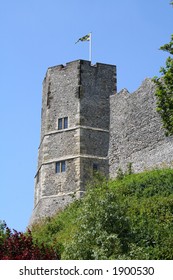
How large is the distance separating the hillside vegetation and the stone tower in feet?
25.3

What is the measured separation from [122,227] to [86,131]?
15816mm

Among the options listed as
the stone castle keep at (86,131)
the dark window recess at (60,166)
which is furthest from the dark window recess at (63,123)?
the dark window recess at (60,166)

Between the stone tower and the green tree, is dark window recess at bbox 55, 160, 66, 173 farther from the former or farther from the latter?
the green tree

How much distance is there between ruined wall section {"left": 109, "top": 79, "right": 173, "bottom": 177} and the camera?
Result: 2600 centimetres

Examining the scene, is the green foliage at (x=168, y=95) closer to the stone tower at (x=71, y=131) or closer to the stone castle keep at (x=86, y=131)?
the stone castle keep at (x=86, y=131)

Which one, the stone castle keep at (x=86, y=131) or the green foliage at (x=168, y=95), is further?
the stone castle keep at (x=86, y=131)

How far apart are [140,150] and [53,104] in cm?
638

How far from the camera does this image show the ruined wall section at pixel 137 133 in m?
26.0

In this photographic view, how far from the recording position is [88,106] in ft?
99.6

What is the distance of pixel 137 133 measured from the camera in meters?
28.0

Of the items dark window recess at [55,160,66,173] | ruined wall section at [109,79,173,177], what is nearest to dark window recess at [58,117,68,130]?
dark window recess at [55,160,66,173]

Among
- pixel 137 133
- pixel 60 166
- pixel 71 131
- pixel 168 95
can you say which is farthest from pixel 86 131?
pixel 168 95
